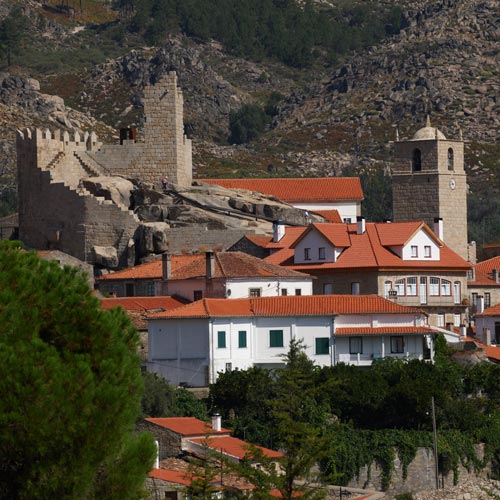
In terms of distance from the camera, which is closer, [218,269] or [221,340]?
[221,340]

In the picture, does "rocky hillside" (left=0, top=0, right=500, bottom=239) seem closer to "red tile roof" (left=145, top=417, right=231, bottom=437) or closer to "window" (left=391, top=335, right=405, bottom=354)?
"window" (left=391, top=335, right=405, bottom=354)

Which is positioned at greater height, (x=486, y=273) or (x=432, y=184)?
(x=432, y=184)

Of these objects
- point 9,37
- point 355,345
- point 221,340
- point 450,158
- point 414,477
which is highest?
point 9,37

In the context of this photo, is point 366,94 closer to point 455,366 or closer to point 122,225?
point 122,225

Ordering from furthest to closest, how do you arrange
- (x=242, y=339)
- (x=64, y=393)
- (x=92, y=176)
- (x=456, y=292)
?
(x=92, y=176)
(x=456, y=292)
(x=242, y=339)
(x=64, y=393)

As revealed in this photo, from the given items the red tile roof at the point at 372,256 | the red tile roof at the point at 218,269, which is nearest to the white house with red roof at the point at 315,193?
the red tile roof at the point at 372,256

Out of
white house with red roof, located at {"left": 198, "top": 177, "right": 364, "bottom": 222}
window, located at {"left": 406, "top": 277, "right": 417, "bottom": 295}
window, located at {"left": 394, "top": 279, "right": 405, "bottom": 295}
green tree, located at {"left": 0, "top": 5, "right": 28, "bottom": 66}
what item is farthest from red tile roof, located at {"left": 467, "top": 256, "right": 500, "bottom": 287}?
green tree, located at {"left": 0, "top": 5, "right": 28, "bottom": 66}

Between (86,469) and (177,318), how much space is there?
36.7 m

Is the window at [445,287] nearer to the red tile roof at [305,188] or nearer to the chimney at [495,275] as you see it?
the chimney at [495,275]

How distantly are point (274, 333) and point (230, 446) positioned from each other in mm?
13720

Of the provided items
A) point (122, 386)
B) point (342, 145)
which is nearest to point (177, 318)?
point (122, 386)

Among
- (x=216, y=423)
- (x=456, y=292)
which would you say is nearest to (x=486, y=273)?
(x=456, y=292)

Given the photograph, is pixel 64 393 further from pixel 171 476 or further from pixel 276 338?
pixel 276 338

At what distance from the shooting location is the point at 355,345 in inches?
3007
